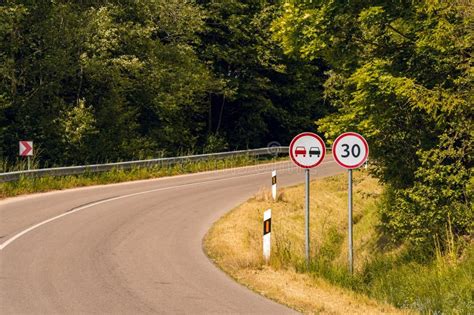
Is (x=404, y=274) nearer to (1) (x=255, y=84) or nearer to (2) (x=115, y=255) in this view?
(2) (x=115, y=255)

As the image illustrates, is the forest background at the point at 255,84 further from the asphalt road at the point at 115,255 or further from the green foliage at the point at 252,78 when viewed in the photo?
the asphalt road at the point at 115,255

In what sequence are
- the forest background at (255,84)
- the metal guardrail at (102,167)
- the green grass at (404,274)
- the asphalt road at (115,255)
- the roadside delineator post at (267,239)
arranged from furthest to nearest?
the metal guardrail at (102,167)
the forest background at (255,84)
the roadside delineator post at (267,239)
the green grass at (404,274)
the asphalt road at (115,255)

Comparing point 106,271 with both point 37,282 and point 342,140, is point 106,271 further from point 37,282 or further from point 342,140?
point 342,140

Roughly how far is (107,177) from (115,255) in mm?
12271

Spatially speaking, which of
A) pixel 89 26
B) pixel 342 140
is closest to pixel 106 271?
pixel 342 140

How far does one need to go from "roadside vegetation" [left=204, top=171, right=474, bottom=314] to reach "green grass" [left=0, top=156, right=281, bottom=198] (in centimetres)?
727

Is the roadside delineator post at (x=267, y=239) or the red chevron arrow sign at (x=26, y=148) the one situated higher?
the red chevron arrow sign at (x=26, y=148)

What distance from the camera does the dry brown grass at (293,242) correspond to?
780 centimetres

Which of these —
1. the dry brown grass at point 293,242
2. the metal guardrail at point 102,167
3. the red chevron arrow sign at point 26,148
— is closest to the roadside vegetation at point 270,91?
the metal guardrail at point 102,167

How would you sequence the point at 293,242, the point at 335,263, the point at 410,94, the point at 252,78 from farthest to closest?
the point at 252,78, the point at 293,242, the point at 410,94, the point at 335,263

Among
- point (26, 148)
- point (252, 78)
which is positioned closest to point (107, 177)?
point (26, 148)

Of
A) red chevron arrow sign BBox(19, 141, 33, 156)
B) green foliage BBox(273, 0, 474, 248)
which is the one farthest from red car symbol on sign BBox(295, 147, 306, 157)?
red chevron arrow sign BBox(19, 141, 33, 156)

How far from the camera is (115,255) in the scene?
9.98 metres

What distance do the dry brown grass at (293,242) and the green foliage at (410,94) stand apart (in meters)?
2.78
